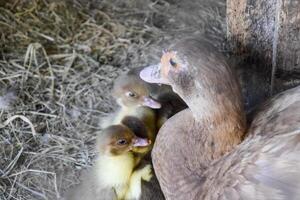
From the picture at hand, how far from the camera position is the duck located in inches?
106

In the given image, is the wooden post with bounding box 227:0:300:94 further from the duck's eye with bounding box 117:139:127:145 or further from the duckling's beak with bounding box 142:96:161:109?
the duck's eye with bounding box 117:139:127:145

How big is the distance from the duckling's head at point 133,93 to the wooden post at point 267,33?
0.42 metres

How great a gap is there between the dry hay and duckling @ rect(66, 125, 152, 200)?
1.21ft

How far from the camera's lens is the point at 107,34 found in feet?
12.1

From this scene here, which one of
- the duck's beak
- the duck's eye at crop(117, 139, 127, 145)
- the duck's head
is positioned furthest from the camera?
the duck's eye at crop(117, 139, 127, 145)

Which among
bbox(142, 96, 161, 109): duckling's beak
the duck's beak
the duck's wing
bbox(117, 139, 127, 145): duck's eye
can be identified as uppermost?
the duck's beak

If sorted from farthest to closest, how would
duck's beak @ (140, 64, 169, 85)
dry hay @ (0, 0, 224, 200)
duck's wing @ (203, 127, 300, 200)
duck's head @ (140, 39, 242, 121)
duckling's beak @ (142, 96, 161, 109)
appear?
dry hay @ (0, 0, 224, 200) → duckling's beak @ (142, 96, 161, 109) → duck's beak @ (140, 64, 169, 85) → duck's head @ (140, 39, 242, 121) → duck's wing @ (203, 127, 300, 200)

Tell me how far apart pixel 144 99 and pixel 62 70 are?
3.04ft

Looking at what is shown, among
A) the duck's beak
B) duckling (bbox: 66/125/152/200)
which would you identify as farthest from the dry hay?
the duck's beak

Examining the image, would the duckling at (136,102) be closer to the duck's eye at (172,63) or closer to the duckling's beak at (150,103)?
the duckling's beak at (150,103)

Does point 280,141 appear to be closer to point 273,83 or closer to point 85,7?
point 273,83

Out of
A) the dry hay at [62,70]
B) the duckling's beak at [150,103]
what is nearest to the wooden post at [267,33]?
the duckling's beak at [150,103]

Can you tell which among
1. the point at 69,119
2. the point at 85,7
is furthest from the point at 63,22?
the point at 69,119

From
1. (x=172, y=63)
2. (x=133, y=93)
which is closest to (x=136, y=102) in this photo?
(x=133, y=93)
